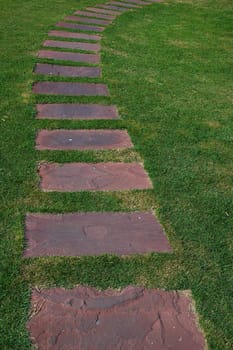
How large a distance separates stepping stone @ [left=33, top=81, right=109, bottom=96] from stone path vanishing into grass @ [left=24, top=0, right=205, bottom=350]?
0.50m

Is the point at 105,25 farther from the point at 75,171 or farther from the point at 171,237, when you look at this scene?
the point at 171,237

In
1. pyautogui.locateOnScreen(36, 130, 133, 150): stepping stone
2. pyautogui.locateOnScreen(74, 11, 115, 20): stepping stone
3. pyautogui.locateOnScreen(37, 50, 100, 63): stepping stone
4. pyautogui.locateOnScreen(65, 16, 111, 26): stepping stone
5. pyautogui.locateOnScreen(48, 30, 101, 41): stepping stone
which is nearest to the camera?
pyautogui.locateOnScreen(36, 130, 133, 150): stepping stone

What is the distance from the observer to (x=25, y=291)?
2.58 m

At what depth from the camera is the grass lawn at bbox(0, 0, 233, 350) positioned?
8.80ft

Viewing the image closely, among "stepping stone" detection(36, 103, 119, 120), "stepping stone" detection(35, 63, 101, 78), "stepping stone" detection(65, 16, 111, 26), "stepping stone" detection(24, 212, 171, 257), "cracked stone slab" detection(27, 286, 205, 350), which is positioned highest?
"stepping stone" detection(65, 16, 111, 26)

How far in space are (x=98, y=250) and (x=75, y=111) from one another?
7.46ft

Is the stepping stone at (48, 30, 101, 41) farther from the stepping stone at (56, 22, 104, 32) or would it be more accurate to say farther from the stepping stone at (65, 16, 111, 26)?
the stepping stone at (65, 16, 111, 26)

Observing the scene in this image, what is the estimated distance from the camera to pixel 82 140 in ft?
14.0

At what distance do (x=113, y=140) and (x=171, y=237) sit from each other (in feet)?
4.94

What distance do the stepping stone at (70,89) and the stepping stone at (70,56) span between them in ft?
3.30

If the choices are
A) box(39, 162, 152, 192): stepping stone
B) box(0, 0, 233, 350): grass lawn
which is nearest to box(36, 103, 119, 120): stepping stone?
box(0, 0, 233, 350): grass lawn

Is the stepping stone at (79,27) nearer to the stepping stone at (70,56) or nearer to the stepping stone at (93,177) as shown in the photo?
the stepping stone at (70,56)

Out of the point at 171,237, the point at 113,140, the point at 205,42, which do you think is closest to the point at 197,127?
the point at 113,140

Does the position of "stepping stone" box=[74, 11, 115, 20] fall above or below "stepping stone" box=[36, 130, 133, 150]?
above
